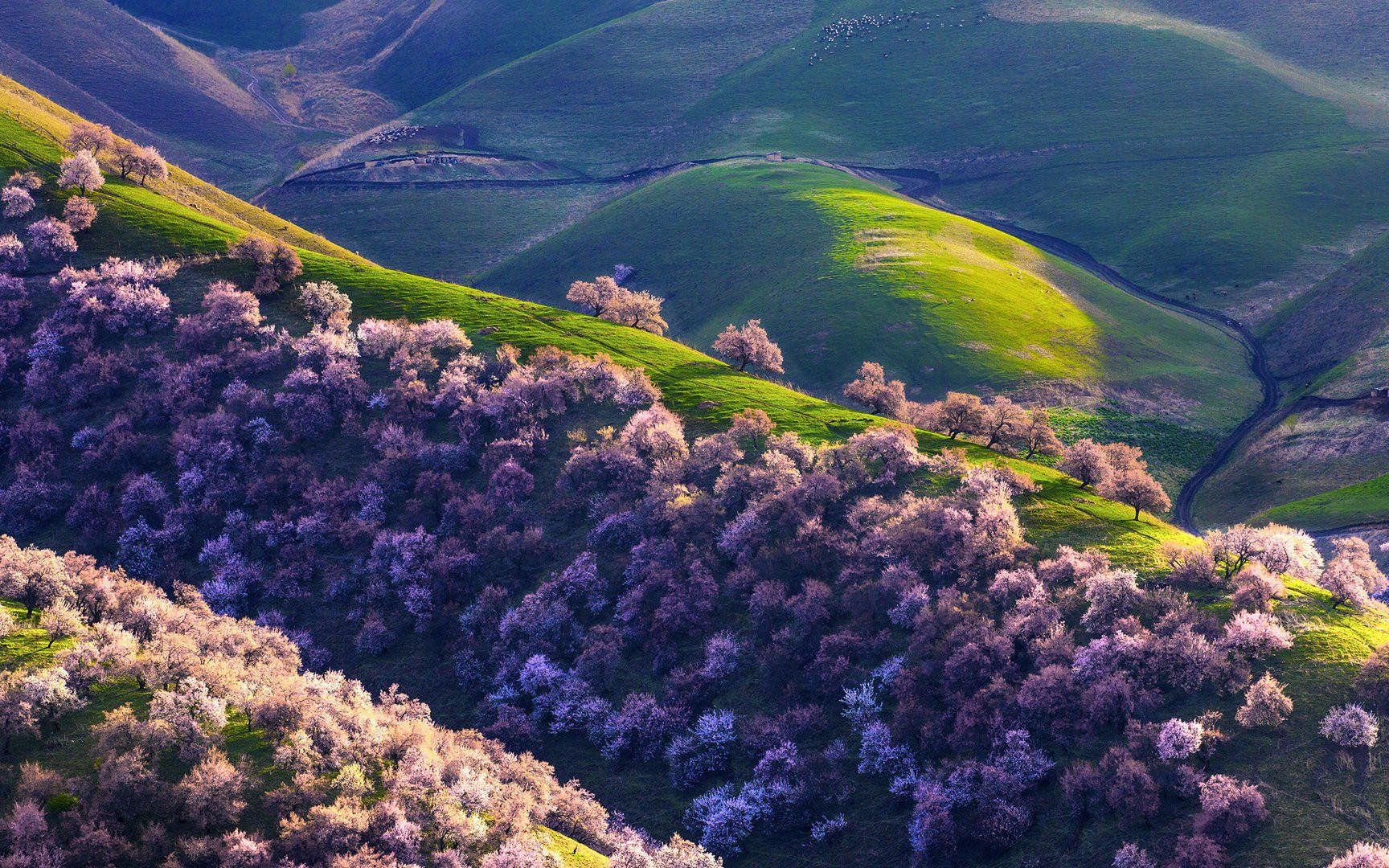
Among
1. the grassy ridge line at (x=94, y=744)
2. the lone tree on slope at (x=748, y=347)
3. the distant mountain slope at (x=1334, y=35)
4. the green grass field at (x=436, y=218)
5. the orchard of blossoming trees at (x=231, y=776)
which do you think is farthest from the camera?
the distant mountain slope at (x=1334, y=35)

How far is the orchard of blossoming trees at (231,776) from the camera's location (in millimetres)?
29672

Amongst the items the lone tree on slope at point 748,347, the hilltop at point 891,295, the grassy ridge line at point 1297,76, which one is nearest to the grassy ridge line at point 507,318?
the lone tree on slope at point 748,347

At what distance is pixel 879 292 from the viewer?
378ft


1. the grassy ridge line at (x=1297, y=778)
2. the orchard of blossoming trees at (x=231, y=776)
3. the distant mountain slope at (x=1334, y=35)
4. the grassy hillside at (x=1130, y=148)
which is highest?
the distant mountain slope at (x=1334, y=35)

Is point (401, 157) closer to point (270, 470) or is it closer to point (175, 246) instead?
point (175, 246)

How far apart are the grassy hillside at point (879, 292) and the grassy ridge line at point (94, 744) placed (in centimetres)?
7553

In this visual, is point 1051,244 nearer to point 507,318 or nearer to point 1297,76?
point 1297,76

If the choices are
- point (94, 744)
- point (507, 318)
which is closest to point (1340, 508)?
point (507, 318)

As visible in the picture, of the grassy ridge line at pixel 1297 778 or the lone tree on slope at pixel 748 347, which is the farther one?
the lone tree on slope at pixel 748 347

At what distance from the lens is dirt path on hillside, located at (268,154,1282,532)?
9175 centimetres

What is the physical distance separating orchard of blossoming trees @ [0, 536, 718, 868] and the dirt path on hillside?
229 ft

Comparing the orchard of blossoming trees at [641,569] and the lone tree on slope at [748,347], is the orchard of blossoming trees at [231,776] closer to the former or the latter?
the orchard of blossoming trees at [641,569]

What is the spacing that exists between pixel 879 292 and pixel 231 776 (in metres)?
98.8

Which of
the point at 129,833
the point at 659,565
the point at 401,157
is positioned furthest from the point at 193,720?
the point at 401,157
